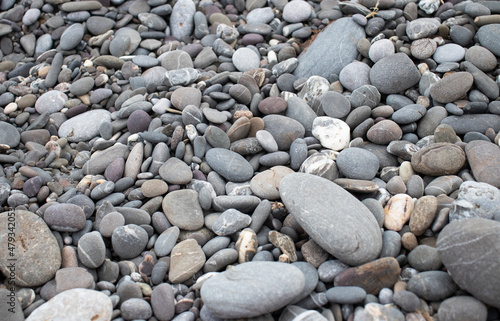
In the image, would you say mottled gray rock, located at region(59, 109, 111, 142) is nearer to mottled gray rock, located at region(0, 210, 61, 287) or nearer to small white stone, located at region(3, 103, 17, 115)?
small white stone, located at region(3, 103, 17, 115)

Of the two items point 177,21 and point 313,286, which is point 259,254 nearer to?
point 313,286

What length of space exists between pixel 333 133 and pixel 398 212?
94 cm

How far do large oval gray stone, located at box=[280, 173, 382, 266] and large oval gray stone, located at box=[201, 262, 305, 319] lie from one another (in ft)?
0.97

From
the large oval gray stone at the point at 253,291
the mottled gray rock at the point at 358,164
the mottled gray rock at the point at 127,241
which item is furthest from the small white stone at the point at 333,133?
the mottled gray rock at the point at 127,241

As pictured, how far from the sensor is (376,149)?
10.1 feet

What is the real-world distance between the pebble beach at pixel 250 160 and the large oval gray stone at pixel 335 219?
13 millimetres

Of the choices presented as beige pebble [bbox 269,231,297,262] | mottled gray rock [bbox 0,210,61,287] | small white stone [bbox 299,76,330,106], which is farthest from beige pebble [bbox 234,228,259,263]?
small white stone [bbox 299,76,330,106]

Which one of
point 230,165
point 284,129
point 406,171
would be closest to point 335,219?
point 406,171

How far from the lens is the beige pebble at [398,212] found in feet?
8.03

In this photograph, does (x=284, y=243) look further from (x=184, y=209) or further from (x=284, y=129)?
(x=284, y=129)

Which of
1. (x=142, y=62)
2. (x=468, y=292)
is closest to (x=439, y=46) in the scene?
(x=468, y=292)

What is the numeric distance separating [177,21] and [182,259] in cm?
310

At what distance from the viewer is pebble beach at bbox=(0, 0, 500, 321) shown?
2104 mm

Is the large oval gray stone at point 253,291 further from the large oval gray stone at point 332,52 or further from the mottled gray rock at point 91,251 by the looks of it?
the large oval gray stone at point 332,52
